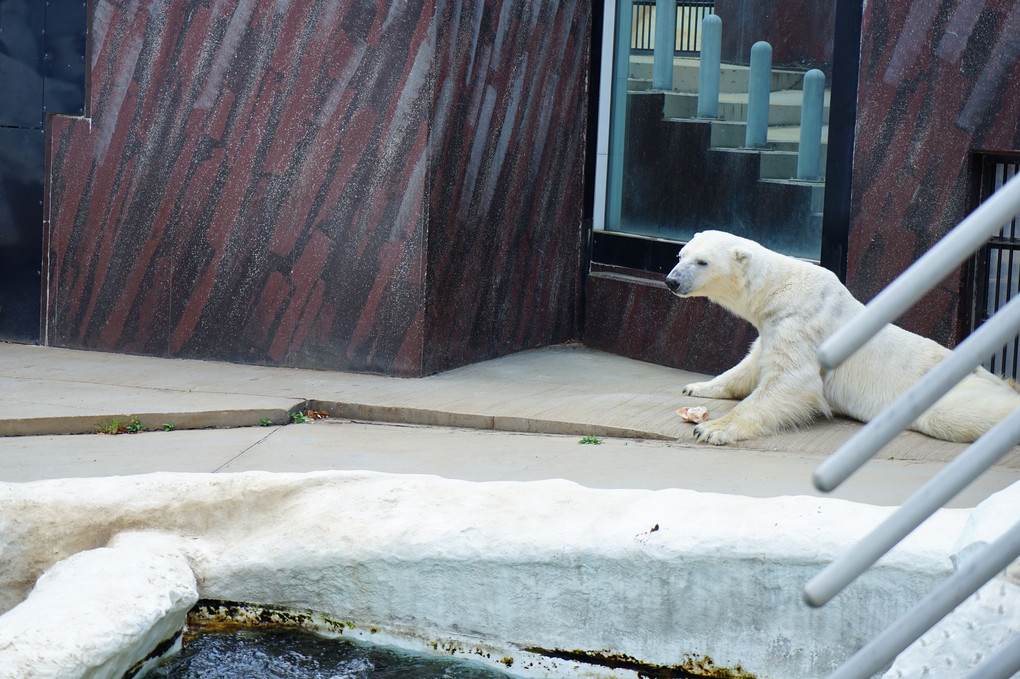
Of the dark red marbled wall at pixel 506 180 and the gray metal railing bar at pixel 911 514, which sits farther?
the dark red marbled wall at pixel 506 180

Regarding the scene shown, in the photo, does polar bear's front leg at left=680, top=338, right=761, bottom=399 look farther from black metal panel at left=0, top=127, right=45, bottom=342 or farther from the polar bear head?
black metal panel at left=0, top=127, right=45, bottom=342

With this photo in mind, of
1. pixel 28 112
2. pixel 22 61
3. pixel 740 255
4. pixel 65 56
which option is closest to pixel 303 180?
pixel 65 56

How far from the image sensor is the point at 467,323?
6371 millimetres

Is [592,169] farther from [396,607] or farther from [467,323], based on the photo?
[396,607]

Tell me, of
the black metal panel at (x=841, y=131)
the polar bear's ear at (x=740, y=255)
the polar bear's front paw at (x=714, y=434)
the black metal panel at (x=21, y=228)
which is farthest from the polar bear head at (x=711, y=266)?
the black metal panel at (x=21, y=228)

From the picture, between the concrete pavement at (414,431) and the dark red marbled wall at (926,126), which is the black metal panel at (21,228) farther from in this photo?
the dark red marbled wall at (926,126)

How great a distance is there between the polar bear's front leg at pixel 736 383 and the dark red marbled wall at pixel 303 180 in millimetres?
1487

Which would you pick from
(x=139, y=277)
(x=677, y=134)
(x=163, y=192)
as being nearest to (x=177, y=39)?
(x=163, y=192)

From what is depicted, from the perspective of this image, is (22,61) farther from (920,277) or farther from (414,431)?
(920,277)

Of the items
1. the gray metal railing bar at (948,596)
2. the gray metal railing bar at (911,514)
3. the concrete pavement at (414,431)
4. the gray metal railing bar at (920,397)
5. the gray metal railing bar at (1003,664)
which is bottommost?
the concrete pavement at (414,431)

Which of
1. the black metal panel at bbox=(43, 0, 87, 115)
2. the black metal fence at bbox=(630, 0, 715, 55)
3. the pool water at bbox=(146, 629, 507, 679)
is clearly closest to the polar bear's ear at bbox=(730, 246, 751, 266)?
the black metal fence at bbox=(630, 0, 715, 55)

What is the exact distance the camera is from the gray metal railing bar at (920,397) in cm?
118

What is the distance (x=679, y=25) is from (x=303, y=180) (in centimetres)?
236

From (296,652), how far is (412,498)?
515 mm
